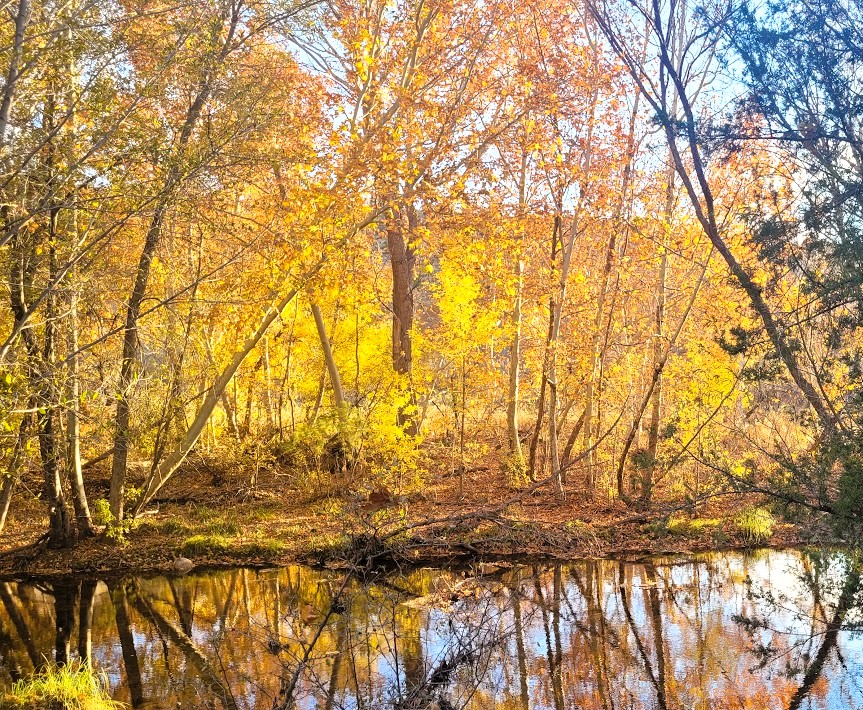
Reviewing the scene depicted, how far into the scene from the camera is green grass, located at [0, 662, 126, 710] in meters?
5.95

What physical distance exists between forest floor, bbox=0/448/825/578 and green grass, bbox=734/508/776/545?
1.6 inches

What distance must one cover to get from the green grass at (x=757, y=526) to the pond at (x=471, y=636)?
0.65 m

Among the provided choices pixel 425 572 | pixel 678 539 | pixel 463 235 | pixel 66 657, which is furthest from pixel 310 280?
pixel 678 539

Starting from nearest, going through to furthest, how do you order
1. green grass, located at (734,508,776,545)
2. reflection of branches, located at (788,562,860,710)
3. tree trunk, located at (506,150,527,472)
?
reflection of branches, located at (788,562,860,710) → green grass, located at (734,508,776,545) → tree trunk, located at (506,150,527,472)

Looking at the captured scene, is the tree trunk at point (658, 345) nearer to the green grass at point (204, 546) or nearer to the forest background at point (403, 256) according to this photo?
the forest background at point (403, 256)

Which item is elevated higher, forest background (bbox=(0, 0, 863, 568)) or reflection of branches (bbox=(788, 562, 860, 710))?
forest background (bbox=(0, 0, 863, 568))

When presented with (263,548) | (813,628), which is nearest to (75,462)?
(263,548)

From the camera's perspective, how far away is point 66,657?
7398mm

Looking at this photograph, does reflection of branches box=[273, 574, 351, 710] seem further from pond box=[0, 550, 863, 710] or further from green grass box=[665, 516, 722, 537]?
green grass box=[665, 516, 722, 537]

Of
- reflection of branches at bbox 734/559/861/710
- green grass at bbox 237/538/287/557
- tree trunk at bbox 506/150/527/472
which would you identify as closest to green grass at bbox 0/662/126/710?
green grass at bbox 237/538/287/557

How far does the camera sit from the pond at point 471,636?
5.96 meters

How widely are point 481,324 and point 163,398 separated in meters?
4.75

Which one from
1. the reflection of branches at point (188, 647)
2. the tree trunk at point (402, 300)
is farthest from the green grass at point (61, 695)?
the tree trunk at point (402, 300)

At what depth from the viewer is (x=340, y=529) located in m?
11.4
